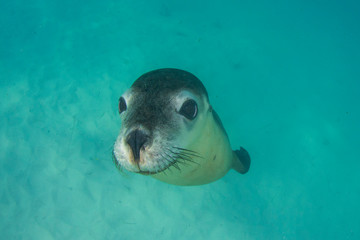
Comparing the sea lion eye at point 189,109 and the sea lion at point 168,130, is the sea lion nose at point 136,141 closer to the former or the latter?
the sea lion at point 168,130

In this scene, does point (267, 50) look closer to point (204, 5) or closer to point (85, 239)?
point (204, 5)

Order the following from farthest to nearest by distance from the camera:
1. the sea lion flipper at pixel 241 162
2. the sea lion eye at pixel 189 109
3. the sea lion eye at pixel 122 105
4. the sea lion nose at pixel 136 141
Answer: the sea lion flipper at pixel 241 162 → the sea lion eye at pixel 122 105 → the sea lion eye at pixel 189 109 → the sea lion nose at pixel 136 141

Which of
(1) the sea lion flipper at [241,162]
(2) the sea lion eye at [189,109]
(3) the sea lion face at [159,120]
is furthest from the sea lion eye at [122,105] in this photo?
(1) the sea lion flipper at [241,162]

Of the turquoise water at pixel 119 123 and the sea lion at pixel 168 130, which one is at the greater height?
the sea lion at pixel 168 130

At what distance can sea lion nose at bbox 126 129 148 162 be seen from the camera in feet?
4.37

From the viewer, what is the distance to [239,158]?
317 centimetres

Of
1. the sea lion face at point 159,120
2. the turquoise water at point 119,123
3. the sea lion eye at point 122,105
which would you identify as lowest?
the turquoise water at point 119,123

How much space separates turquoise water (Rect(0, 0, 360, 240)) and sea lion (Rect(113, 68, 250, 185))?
1.55 metres

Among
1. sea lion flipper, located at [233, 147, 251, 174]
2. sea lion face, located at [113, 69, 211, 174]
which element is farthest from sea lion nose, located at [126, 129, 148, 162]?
sea lion flipper, located at [233, 147, 251, 174]

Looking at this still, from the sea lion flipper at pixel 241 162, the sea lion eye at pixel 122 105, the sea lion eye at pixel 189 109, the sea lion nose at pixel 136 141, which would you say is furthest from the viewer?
the sea lion flipper at pixel 241 162

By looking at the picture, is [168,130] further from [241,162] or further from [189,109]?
[241,162]

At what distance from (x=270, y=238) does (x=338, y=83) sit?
3.75 metres

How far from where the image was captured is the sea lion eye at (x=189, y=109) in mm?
1658

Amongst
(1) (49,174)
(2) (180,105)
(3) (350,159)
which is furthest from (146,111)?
(3) (350,159)
